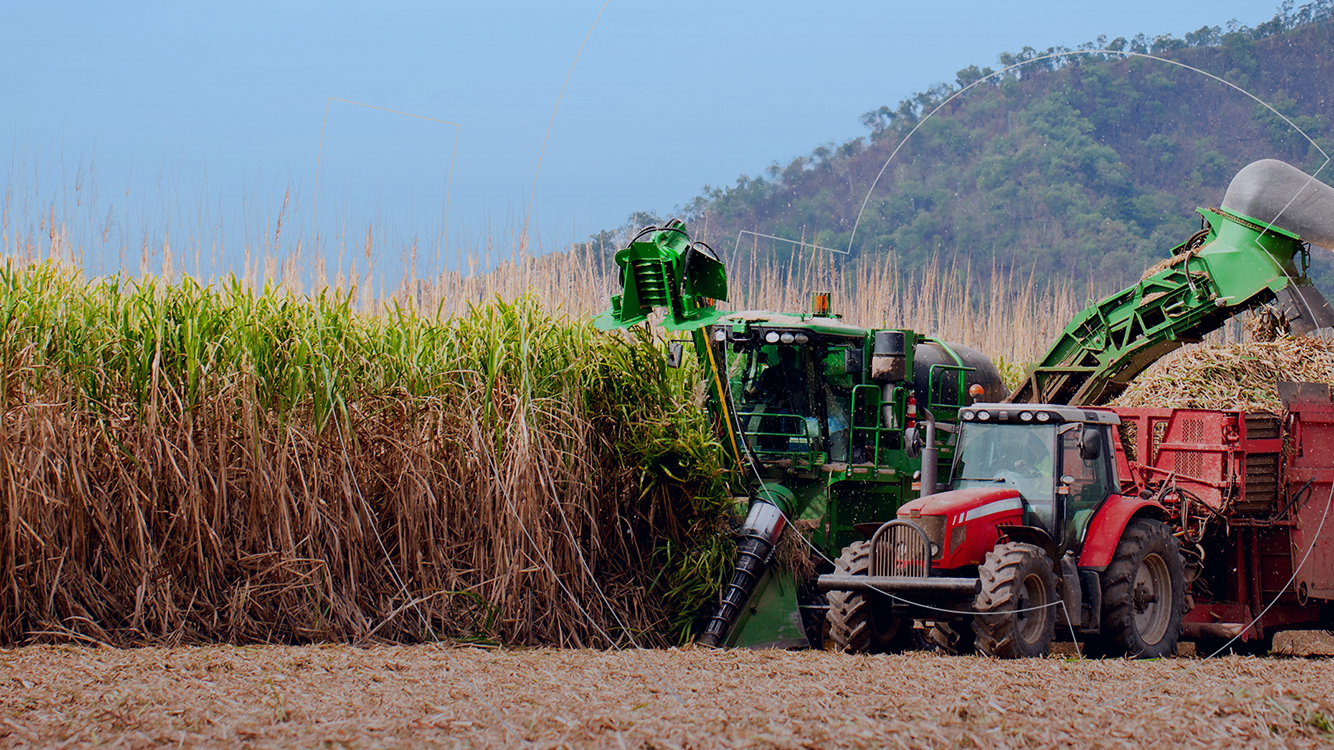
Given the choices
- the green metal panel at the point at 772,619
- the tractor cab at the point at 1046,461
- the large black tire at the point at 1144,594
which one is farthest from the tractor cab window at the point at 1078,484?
the green metal panel at the point at 772,619

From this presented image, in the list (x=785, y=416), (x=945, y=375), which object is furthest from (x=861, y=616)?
(x=945, y=375)

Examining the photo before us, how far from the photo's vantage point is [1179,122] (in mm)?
40000

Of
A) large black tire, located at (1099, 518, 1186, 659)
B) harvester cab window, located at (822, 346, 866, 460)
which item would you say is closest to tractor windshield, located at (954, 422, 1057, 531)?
large black tire, located at (1099, 518, 1186, 659)

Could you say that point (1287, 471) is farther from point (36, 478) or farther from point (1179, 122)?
point (1179, 122)

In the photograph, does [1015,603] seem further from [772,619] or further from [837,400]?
[837,400]

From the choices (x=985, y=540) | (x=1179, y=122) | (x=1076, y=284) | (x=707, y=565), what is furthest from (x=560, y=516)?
(x=1179, y=122)

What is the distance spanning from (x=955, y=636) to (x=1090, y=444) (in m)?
1.42

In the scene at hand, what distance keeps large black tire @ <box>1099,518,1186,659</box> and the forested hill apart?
21.6m

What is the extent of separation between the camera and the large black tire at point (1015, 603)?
687 centimetres

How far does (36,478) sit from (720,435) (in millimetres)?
4135

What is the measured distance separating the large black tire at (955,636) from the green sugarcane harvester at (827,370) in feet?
2.77

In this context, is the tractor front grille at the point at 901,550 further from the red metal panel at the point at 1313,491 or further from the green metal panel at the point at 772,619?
the red metal panel at the point at 1313,491

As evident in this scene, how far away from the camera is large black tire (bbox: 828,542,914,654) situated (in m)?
7.35

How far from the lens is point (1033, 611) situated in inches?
282
